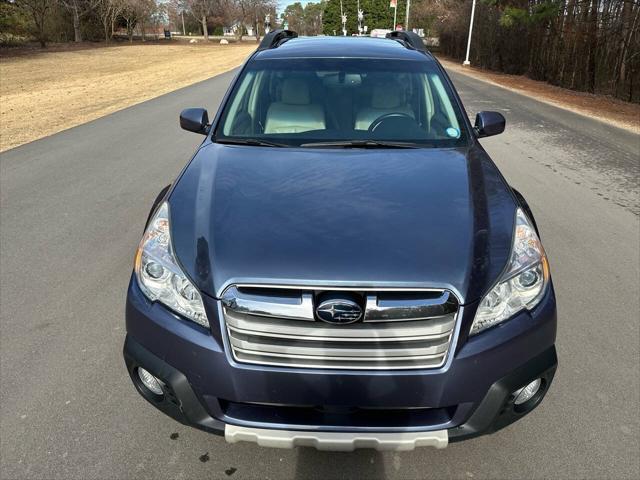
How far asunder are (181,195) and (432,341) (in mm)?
1395

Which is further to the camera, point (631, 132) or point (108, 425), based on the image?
point (631, 132)

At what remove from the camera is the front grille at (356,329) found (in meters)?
1.93

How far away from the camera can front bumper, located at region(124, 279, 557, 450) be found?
76.0 inches

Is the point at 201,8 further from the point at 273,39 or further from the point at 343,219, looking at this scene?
the point at 343,219

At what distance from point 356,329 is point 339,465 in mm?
786

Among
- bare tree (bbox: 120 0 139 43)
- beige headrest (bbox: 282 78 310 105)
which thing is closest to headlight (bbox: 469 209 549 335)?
beige headrest (bbox: 282 78 310 105)

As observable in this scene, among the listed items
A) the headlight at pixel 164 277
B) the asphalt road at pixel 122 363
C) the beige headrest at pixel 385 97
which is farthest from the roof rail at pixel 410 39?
the headlight at pixel 164 277

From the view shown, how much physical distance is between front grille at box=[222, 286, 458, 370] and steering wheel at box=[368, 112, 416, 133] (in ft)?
5.51

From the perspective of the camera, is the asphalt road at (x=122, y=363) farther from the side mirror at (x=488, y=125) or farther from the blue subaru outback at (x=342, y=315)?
the side mirror at (x=488, y=125)

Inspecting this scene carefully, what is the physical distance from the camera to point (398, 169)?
9.12ft

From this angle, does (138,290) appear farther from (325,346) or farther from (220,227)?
(325,346)

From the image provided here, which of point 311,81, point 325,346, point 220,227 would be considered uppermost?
point 311,81

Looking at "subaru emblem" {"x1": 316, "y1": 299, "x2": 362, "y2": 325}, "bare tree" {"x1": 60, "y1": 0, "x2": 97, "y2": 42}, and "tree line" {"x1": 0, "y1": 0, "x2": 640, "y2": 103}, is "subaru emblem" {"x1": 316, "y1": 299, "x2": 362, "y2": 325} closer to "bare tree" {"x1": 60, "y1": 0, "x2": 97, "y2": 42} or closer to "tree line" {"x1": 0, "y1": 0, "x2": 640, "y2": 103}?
"tree line" {"x1": 0, "y1": 0, "x2": 640, "y2": 103}

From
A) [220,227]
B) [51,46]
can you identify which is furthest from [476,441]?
[51,46]
